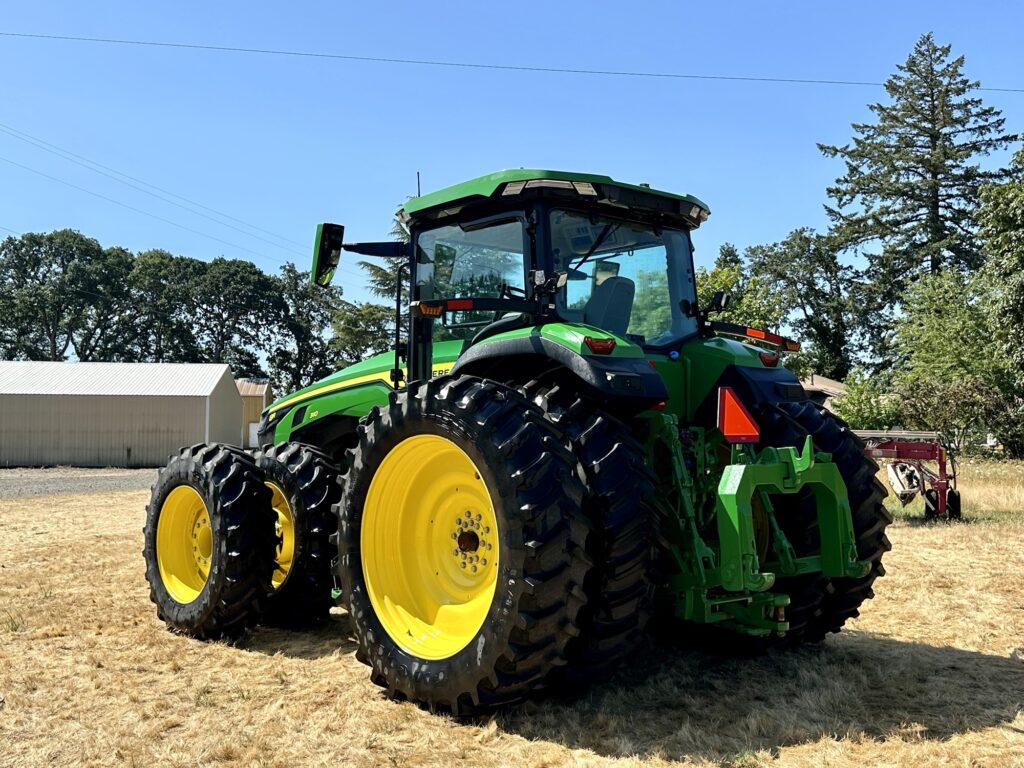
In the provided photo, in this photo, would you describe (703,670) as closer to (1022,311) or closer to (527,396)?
(527,396)

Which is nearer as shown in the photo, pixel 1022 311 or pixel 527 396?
pixel 527 396

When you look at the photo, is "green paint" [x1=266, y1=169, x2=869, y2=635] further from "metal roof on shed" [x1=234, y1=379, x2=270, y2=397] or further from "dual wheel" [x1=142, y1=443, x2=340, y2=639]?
"metal roof on shed" [x1=234, y1=379, x2=270, y2=397]

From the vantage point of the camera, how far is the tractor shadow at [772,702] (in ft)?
12.3

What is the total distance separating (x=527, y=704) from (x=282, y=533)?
2.73 meters

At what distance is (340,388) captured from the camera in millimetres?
6219

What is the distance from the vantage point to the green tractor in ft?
12.5

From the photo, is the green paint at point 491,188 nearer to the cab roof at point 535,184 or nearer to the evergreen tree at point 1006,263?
the cab roof at point 535,184

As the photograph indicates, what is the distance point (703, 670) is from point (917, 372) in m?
30.3

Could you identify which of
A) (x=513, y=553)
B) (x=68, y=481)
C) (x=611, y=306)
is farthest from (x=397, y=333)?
(x=68, y=481)

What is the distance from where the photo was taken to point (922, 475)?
12430 millimetres

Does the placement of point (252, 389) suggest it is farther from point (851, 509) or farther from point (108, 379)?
point (851, 509)

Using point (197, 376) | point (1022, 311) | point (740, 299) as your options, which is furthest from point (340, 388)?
point (197, 376)

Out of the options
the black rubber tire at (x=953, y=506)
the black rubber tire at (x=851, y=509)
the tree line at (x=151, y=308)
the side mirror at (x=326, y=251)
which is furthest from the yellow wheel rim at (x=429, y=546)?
the tree line at (x=151, y=308)

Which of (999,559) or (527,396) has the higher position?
(527,396)
